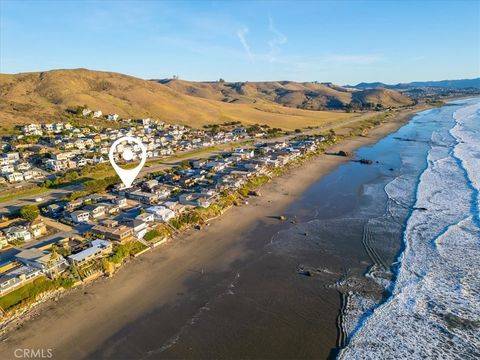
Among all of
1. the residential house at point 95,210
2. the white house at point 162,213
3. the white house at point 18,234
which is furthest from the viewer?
the residential house at point 95,210

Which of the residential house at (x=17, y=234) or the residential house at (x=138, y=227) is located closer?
the residential house at (x=17, y=234)

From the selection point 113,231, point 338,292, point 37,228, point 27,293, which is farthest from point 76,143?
point 338,292

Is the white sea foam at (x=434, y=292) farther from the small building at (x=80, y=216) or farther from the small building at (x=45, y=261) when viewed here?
the small building at (x=80, y=216)

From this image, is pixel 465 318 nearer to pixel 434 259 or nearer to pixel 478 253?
pixel 434 259

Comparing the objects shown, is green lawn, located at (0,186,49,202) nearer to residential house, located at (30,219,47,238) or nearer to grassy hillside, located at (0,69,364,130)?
residential house, located at (30,219,47,238)

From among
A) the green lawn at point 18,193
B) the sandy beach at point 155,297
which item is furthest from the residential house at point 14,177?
the sandy beach at point 155,297

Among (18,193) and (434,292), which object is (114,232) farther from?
(434,292)

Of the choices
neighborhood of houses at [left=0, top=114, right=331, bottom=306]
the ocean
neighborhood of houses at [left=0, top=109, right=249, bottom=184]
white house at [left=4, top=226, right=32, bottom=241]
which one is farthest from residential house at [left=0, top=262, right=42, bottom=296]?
neighborhood of houses at [left=0, top=109, right=249, bottom=184]
